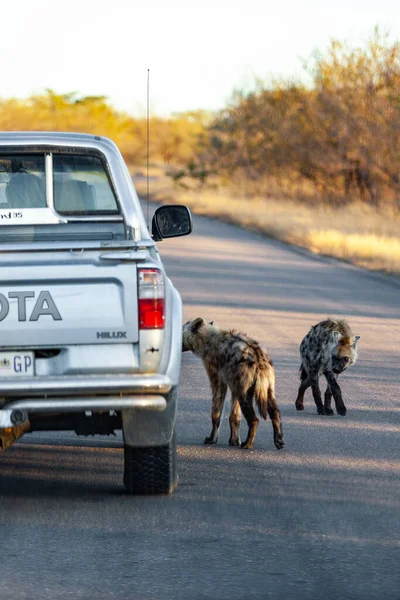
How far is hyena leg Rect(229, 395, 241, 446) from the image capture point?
7367mm

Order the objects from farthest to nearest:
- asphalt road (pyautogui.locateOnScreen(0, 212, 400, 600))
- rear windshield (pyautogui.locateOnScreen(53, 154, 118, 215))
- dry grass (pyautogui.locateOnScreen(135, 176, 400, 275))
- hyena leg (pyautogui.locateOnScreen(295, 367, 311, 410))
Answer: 1. dry grass (pyautogui.locateOnScreen(135, 176, 400, 275))
2. hyena leg (pyautogui.locateOnScreen(295, 367, 311, 410))
3. rear windshield (pyautogui.locateOnScreen(53, 154, 118, 215))
4. asphalt road (pyautogui.locateOnScreen(0, 212, 400, 600))

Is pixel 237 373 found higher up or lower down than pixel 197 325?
lower down

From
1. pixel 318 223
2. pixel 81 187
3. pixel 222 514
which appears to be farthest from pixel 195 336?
pixel 318 223

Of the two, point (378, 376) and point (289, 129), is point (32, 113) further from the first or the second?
point (378, 376)

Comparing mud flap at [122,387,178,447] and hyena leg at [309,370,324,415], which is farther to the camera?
hyena leg at [309,370,324,415]

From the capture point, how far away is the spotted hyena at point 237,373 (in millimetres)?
7113

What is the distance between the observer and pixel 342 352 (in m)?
8.51

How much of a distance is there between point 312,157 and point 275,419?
4329 cm

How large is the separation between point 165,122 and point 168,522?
361 feet

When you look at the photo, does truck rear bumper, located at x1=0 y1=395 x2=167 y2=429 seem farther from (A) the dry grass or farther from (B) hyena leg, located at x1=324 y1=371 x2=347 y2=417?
(A) the dry grass

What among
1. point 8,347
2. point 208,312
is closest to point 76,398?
point 8,347

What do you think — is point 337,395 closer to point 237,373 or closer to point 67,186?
point 237,373

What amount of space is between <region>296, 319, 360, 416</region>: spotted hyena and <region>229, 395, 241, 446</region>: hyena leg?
128 centimetres

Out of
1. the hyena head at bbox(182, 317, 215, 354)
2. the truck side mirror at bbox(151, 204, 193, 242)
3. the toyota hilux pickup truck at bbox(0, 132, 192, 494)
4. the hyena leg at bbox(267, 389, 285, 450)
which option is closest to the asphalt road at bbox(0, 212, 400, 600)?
the hyena leg at bbox(267, 389, 285, 450)
